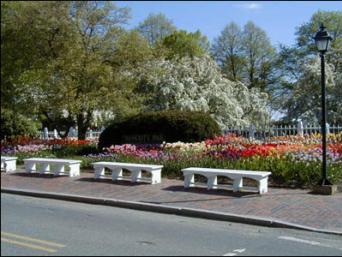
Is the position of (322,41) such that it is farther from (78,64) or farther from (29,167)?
(78,64)

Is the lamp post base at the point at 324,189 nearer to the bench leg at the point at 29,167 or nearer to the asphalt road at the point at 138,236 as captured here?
the asphalt road at the point at 138,236

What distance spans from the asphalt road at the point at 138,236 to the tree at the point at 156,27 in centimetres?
3320

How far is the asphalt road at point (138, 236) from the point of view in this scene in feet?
23.8

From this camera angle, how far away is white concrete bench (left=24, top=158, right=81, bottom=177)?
15.6 m

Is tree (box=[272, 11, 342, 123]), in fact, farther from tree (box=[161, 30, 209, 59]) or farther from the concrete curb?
the concrete curb

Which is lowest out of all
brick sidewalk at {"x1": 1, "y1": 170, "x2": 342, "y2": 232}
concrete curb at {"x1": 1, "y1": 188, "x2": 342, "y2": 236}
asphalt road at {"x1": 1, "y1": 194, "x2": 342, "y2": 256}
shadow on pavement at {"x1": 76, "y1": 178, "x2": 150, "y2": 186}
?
asphalt road at {"x1": 1, "y1": 194, "x2": 342, "y2": 256}

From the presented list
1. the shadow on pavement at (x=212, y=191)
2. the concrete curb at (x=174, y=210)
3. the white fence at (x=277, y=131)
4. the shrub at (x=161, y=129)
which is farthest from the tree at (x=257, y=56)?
the concrete curb at (x=174, y=210)

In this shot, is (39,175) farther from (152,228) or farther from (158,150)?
(152,228)

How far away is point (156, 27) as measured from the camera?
4609cm

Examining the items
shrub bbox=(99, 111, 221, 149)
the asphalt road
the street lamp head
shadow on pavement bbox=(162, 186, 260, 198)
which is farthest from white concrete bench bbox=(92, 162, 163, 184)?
shrub bbox=(99, 111, 221, 149)

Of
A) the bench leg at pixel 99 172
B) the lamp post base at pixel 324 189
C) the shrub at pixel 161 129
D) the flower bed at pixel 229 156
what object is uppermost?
the shrub at pixel 161 129

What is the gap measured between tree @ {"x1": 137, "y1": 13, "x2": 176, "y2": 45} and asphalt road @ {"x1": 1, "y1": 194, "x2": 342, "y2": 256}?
33.2m

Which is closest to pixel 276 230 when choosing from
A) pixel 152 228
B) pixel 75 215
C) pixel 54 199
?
pixel 152 228

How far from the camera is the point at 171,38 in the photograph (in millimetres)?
52562
